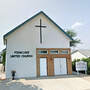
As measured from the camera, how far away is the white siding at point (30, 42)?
1138 cm

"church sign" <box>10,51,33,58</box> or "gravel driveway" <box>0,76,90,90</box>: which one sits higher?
"church sign" <box>10,51,33,58</box>

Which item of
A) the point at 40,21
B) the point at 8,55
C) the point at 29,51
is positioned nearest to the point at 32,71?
the point at 29,51

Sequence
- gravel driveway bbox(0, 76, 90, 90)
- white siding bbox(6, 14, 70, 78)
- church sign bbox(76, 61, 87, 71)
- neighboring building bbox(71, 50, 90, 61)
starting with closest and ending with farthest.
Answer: gravel driveway bbox(0, 76, 90, 90), white siding bbox(6, 14, 70, 78), church sign bbox(76, 61, 87, 71), neighboring building bbox(71, 50, 90, 61)

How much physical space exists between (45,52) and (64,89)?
19.8 ft

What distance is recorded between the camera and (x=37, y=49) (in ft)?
39.9

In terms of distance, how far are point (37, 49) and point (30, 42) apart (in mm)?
1168

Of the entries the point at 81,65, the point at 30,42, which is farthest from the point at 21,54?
the point at 81,65

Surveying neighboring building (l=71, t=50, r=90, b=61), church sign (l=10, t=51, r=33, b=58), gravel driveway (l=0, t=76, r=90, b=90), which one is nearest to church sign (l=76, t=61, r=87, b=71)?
gravel driveway (l=0, t=76, r=90, b=90)

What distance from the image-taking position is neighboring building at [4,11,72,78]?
11453mm

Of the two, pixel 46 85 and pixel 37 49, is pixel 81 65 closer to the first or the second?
pixel 37 49

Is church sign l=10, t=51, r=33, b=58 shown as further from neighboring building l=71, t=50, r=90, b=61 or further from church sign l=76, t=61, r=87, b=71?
neighboring building l=71, t=50, r=90, b=61

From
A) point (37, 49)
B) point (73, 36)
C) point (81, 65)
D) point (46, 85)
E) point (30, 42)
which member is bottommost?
point (46, 85)

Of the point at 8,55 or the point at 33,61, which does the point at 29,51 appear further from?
the point at 8,55

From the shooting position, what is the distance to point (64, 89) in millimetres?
6980
